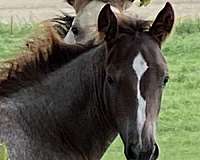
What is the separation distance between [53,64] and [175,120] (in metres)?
6.96

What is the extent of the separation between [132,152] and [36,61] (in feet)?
3.33

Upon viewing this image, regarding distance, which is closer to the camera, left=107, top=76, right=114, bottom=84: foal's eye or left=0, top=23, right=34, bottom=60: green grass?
left=107, top=76, right=114, bottom=84: foal's eye

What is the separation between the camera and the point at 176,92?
44.4ft

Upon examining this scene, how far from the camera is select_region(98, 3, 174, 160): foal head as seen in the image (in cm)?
495

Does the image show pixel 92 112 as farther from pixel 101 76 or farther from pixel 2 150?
pixel 2 150

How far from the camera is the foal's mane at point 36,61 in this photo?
5.43 meters

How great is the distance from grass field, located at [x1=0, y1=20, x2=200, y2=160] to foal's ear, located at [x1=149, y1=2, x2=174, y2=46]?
3.65 meters

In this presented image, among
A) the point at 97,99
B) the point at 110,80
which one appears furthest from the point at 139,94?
the point at 97,99

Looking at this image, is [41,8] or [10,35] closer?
[10,35]

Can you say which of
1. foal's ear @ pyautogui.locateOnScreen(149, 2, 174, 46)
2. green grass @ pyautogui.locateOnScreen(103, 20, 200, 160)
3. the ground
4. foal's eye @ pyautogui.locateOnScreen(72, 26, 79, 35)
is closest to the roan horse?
foal's ear @ pyautogui.locateOnScreen(149, 2, 174, 46)

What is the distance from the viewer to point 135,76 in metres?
5.05

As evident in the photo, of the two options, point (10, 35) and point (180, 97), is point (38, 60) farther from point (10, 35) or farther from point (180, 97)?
point (10, 35)

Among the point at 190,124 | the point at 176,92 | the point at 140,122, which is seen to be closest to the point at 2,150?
the point at 140,122

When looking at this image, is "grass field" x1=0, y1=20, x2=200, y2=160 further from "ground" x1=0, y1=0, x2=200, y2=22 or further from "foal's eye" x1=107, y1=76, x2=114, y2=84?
"foal's eye" x1=107, y1=76, x2=114, y2=84
